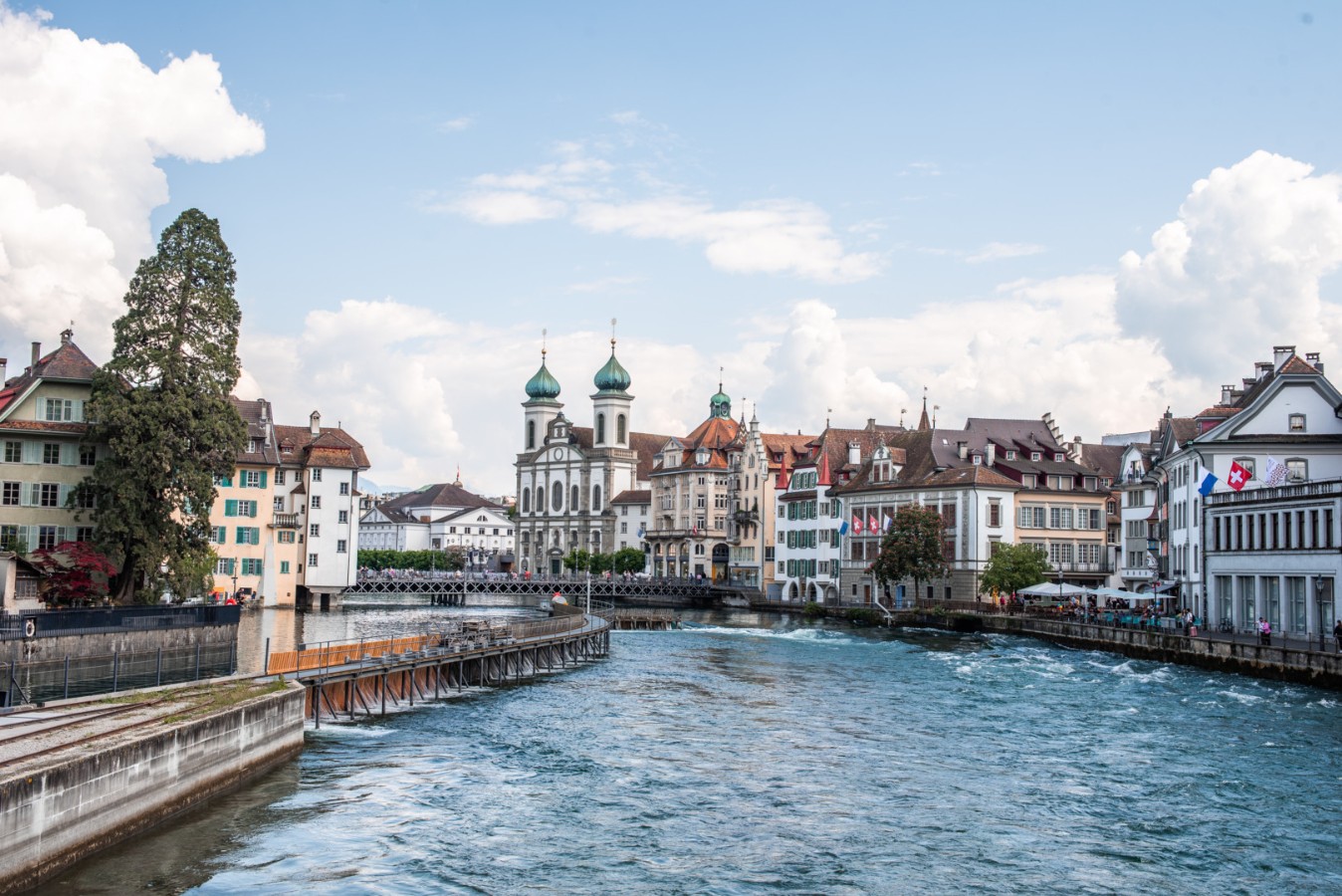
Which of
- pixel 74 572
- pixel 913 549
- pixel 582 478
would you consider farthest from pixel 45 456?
pixel 582 478

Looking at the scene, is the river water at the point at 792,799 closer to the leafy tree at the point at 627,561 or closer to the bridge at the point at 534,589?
the bridge at the point at 534,589

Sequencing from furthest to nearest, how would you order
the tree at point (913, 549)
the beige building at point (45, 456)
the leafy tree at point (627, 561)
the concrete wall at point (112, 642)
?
the leafy tree at point (627, 561)
the tree at point (913, 549)
the beige building at point (45, 456)
the concrete wall at point (112, 642)

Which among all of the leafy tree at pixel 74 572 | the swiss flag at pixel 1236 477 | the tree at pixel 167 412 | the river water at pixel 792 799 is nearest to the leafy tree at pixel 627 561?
the tree at pixel 167 412

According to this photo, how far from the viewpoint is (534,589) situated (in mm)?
145625

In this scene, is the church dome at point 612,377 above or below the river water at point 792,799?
above

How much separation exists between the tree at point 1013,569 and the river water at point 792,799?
3928cm

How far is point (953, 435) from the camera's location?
107562mm

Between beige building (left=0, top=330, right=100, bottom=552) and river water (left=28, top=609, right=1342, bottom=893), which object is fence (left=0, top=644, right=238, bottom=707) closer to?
river water (left=28, top=609, right=1342, bottom=893)

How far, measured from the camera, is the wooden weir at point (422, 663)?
1518 inches

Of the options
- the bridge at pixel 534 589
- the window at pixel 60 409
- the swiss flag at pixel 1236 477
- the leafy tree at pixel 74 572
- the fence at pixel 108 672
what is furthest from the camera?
the bridge at pixel 534 589

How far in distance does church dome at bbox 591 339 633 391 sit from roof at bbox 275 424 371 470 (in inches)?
2824

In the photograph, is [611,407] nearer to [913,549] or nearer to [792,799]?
[913,549]

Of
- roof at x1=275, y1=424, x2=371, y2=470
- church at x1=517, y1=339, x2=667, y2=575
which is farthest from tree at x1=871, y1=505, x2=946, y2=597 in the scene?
church at x1=517, y1=339, x2=667, y2=575

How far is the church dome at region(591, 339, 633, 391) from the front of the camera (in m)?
183
